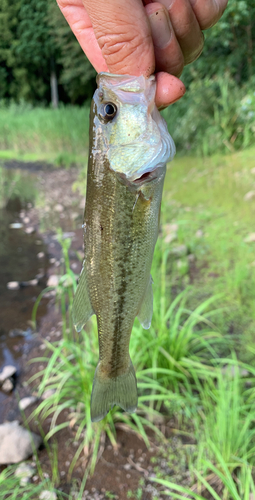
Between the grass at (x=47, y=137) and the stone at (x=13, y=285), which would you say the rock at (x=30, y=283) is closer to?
the stone at (x=13, y=285)

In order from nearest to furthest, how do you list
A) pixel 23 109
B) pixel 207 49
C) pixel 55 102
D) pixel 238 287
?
pixel 238 287 < pixel 207 49 < pixel 23 109 < pixel 55 102

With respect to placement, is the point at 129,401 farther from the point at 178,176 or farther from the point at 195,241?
the point at 178,176

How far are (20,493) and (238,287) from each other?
6.87 feet

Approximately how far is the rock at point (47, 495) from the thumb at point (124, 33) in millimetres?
2096

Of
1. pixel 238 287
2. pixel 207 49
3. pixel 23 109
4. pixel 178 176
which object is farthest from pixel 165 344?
pixel 23 109

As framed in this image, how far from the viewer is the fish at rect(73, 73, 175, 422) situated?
97 cm

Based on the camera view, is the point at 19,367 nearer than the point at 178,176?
Yes

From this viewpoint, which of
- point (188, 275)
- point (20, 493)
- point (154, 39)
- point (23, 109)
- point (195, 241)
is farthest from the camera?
point (23, 109)

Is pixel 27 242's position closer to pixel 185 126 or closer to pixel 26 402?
pixel 26 402

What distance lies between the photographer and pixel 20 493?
190 cm

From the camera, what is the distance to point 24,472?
6.59 feet

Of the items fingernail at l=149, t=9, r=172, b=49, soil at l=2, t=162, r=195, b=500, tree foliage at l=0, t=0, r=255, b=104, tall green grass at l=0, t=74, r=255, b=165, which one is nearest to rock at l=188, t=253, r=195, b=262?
soil at l=2, t=162, r=195, b=500

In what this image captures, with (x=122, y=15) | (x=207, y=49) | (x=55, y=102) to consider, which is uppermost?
(x=122, y=15)

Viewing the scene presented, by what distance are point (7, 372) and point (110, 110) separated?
2.49 meters
